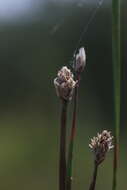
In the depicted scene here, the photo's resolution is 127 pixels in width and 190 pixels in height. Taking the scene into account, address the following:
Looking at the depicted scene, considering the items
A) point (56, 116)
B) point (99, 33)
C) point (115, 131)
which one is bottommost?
point (115, 131)

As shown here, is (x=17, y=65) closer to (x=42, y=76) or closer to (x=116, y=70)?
(x=42, y=76)

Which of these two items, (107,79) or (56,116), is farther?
(107,79)

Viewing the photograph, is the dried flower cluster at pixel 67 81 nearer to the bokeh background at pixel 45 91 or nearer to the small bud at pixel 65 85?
the small bud at pixel 65 85

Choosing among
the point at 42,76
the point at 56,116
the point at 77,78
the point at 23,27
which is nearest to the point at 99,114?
the point at 56,116

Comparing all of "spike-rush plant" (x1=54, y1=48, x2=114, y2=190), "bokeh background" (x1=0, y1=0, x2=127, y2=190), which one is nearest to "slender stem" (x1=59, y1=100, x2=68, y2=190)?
"spike-rush plant" (x1=54, y1=48, x2=114, y2=190)

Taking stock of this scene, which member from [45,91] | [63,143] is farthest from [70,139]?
[45,91]

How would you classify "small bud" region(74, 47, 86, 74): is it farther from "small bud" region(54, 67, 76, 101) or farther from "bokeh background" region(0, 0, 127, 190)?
"bokeh background" region(0, 0, 127, 190)
